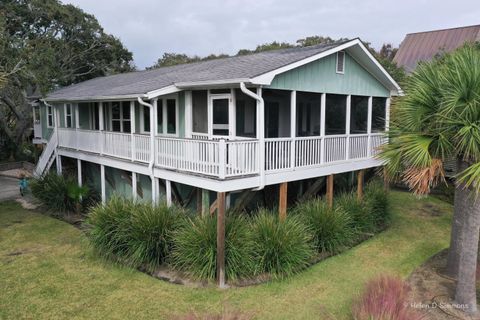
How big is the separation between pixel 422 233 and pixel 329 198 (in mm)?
3500

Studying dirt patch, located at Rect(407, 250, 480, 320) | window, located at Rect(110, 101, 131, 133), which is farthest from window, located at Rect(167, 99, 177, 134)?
dirt patch, located at Rect(407, 250, 480, 320)

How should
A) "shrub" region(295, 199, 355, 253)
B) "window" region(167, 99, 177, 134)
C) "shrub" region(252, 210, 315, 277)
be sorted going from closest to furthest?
"shrub" region(252, 210, 315, 277) → "shrub" region(295, 199, 355, 253) → "window" region(167, 99, 177, 134)

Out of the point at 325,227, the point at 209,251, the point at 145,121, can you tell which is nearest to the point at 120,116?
the point at 145,121

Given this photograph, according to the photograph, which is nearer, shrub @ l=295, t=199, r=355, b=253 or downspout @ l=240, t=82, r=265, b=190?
downspout @ l=240, t=82, r=265, b=190

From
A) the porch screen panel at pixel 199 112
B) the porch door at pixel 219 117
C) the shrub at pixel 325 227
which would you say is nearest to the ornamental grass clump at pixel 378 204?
the shrub at pixel 325 227

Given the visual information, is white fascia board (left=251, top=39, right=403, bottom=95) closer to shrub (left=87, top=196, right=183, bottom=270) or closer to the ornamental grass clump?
shrub (left=87, top=196, right=183, bottom=270)

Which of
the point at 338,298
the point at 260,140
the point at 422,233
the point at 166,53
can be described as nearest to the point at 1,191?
the point at 260,140

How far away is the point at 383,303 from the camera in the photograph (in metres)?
6.37

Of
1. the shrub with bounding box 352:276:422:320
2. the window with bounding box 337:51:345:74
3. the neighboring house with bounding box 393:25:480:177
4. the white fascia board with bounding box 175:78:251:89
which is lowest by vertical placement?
the shrub with bounding box 352:276:422:320

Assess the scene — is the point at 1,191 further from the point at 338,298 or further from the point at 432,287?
the point at 432,287

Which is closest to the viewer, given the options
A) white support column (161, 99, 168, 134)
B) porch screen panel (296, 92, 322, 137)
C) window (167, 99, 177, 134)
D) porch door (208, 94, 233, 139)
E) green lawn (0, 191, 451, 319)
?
green lawn (0, 191, 451, 319)

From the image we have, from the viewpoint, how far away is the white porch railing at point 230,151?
9047 mm

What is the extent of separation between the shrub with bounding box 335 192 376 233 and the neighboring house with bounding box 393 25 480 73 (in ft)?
74.7

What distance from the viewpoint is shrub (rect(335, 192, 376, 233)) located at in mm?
11680
